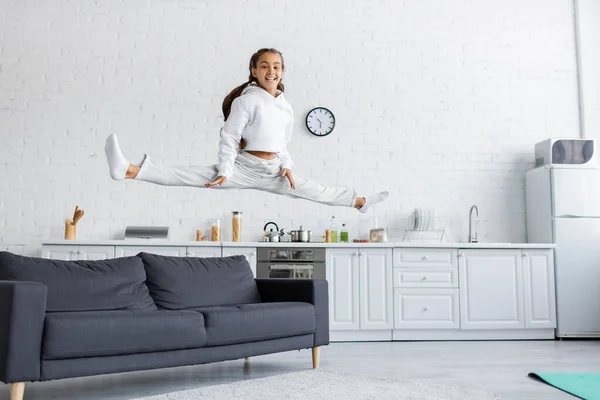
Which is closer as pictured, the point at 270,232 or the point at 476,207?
the point at 270,232

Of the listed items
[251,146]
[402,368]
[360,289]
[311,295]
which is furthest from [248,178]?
[360,289]

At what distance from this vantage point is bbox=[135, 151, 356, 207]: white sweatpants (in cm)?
338

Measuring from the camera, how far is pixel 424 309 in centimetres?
617

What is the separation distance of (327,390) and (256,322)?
723 mm

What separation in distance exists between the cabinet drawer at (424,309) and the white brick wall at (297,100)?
93 cm

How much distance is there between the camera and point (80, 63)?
21.9 ft

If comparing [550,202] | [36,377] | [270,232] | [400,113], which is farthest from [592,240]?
[36,377]

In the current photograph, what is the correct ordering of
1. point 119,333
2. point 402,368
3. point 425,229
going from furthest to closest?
1. point 425,229
2. point 402,368
3. point 119,333

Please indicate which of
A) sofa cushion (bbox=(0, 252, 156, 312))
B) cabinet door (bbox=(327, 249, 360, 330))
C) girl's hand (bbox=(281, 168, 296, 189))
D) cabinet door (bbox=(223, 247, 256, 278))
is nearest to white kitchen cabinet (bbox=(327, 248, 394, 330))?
cabinet door (bbox=(327, 249, 360, 330))

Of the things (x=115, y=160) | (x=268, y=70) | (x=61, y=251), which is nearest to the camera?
(x=115, y=160)

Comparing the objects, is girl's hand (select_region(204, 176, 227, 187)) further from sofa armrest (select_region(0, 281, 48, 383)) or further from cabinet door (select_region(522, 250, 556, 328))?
cabinet door (select_region(522, 250, 556, 328))

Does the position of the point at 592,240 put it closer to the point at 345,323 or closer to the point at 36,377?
the point at 345,323

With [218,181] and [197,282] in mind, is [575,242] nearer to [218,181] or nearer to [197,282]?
[197,282]

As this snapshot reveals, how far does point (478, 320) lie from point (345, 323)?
1.33 meters
